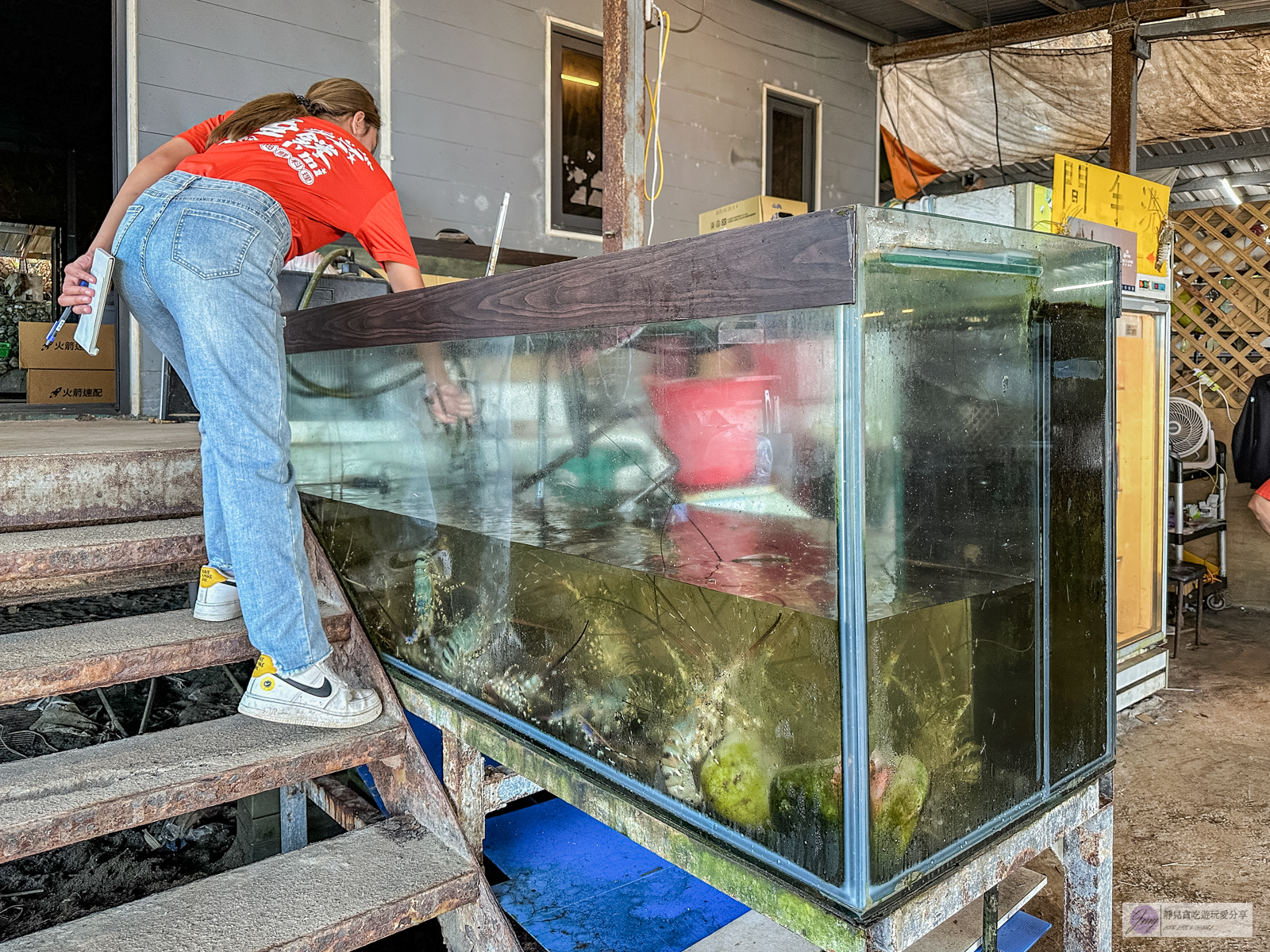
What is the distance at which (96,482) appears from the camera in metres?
1.90

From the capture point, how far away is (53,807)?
1.30m

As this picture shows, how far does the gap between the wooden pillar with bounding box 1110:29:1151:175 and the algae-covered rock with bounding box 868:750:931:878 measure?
152 inches

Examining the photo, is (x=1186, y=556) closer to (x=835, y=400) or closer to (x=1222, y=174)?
(x=1222, y=174)

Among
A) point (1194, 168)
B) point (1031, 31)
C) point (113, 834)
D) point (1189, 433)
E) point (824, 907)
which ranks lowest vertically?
point (113, 834)

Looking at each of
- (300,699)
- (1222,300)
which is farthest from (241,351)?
(1222,300)

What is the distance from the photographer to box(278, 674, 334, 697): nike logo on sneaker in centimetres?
159

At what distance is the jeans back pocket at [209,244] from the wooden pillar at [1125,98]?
153 inches

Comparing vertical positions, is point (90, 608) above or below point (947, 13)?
below

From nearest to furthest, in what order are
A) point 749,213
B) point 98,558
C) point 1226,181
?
point 98,558 < point 749,213 < point 1226,181

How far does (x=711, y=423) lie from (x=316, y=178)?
975 mm

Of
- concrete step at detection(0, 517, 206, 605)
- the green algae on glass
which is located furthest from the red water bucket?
concrete step at detection(0, 517, 206, 605)

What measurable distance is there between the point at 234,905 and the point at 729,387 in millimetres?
1123

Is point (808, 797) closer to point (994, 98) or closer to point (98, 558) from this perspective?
point (98, 558)

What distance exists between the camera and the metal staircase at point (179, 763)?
1.30 metres
